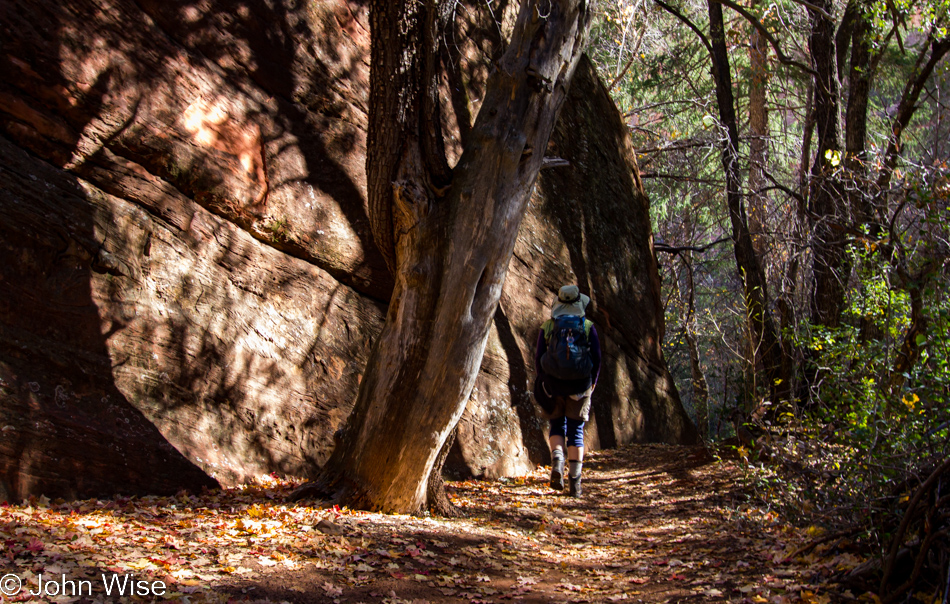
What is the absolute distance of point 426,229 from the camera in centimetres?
489

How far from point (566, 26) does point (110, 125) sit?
3.64 metres

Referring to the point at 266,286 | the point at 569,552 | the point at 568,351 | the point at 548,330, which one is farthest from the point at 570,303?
the point at 266,286

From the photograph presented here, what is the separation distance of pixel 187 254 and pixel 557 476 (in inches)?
154

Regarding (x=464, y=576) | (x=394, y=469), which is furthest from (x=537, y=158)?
(x=464, y=576)

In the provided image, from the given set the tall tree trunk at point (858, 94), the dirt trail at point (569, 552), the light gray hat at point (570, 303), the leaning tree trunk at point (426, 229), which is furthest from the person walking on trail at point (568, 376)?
the tall tree trunk at point (858, 94)

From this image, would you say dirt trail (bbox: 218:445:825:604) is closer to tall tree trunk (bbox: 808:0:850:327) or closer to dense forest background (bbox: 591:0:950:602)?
dense forest background (bbox: 591:0:950:602)

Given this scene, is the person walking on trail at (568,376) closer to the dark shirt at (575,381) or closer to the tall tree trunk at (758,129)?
the dark shirt at (575,381)

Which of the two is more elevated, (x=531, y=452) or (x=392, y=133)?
(x=392, y=133)

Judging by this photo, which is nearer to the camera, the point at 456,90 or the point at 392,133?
the point at 392,133

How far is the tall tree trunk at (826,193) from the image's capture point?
8.05 metres

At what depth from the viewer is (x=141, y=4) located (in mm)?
5773

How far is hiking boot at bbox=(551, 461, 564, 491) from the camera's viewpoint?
646 centimetres

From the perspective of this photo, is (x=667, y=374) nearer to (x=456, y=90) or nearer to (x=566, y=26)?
(x=456, y=90)

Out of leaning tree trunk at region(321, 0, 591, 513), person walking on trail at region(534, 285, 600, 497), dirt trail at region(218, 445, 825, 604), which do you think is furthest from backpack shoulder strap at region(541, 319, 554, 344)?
leaning tree trunk at region(321, 0, 591, 513)
